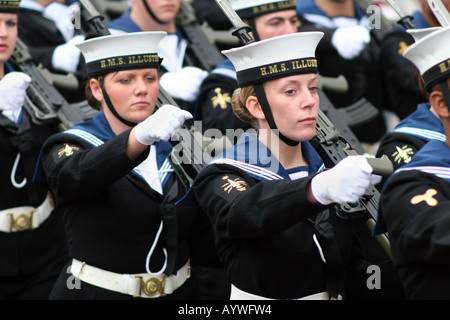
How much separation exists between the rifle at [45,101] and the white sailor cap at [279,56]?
2009 mm

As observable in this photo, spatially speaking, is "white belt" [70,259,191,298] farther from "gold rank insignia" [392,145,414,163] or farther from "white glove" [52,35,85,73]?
"white glove" [52,35,85,73]

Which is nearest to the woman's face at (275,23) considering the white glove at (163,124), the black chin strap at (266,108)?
the black chin strap at (266,108)

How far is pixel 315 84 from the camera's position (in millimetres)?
4199

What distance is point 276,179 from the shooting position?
403cm

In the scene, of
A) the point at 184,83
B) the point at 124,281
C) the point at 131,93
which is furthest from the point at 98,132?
the point at 184,83

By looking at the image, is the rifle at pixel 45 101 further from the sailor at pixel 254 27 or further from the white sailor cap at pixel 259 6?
the white sailor cap at pixel 259 6

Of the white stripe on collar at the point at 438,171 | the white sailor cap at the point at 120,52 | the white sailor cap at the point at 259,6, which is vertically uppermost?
the white sailor cap at the point at 259,6

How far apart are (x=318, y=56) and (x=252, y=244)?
140 inches

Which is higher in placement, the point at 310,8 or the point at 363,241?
the point at 310,8

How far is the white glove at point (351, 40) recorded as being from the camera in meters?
6.93

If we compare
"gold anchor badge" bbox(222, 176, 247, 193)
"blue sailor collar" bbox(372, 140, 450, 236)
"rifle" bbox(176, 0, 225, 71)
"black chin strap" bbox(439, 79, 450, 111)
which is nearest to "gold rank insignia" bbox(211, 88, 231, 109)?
"rifle" bbox(176, 0, 225, 71)

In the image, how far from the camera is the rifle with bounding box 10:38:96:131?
5898 millimetres
